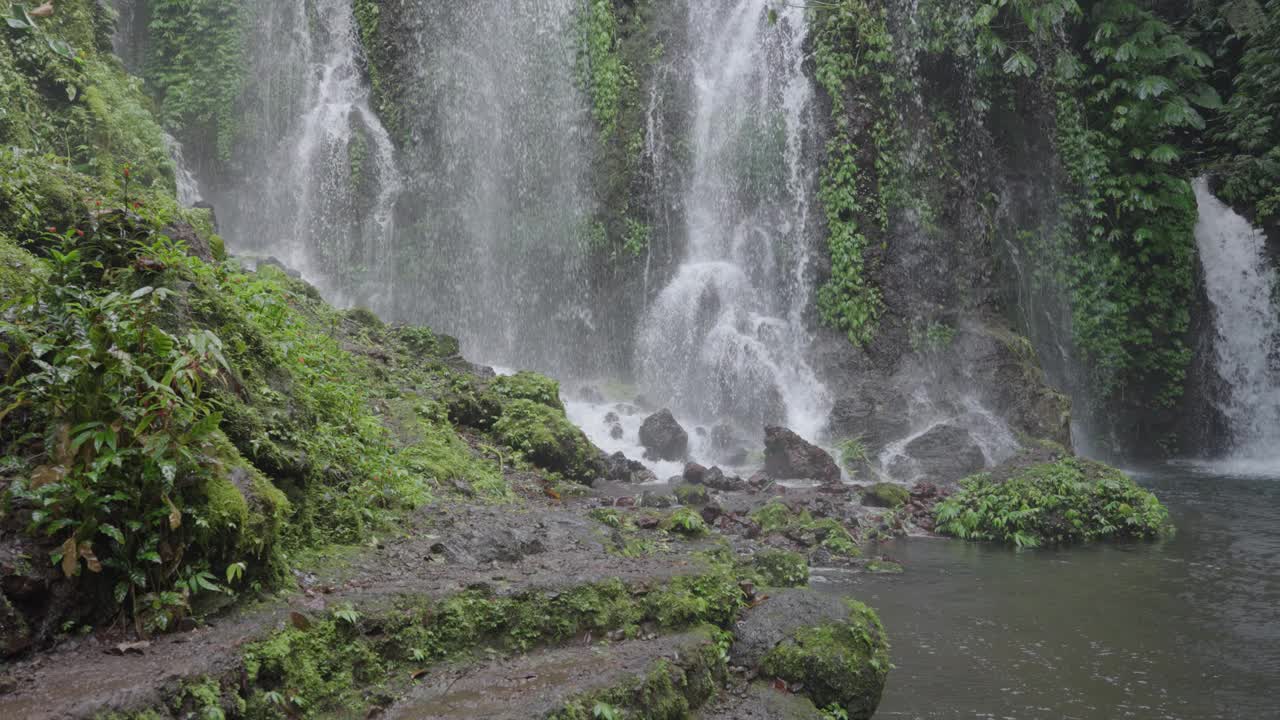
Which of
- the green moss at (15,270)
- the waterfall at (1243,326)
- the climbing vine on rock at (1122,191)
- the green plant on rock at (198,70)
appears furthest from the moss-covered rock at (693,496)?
the green plant on rock at (198,70)

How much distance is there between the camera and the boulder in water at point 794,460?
12883 millimetres

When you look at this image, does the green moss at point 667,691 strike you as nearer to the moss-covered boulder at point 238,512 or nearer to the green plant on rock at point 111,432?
the moss-covered boulder at point 238,512

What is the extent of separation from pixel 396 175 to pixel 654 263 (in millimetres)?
6929

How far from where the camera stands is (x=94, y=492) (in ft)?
10.4

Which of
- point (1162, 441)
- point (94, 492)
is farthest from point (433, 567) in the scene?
point (1162, 441)

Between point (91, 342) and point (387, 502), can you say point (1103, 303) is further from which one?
point (91, 342)

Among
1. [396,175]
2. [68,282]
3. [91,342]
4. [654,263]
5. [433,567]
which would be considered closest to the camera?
[91,342]

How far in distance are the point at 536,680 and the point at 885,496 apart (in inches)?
340

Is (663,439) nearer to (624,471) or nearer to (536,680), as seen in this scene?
(624,471)

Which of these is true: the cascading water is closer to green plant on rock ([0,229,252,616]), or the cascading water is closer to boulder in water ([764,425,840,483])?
boulder in water ([764,425,840,483])

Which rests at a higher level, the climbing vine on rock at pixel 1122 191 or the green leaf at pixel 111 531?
the climbing vine on rock at pixel 1122 191

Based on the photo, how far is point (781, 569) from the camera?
5.84 m

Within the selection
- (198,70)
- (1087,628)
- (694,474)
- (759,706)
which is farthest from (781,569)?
(198,70)

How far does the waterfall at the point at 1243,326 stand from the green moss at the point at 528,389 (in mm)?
14763
